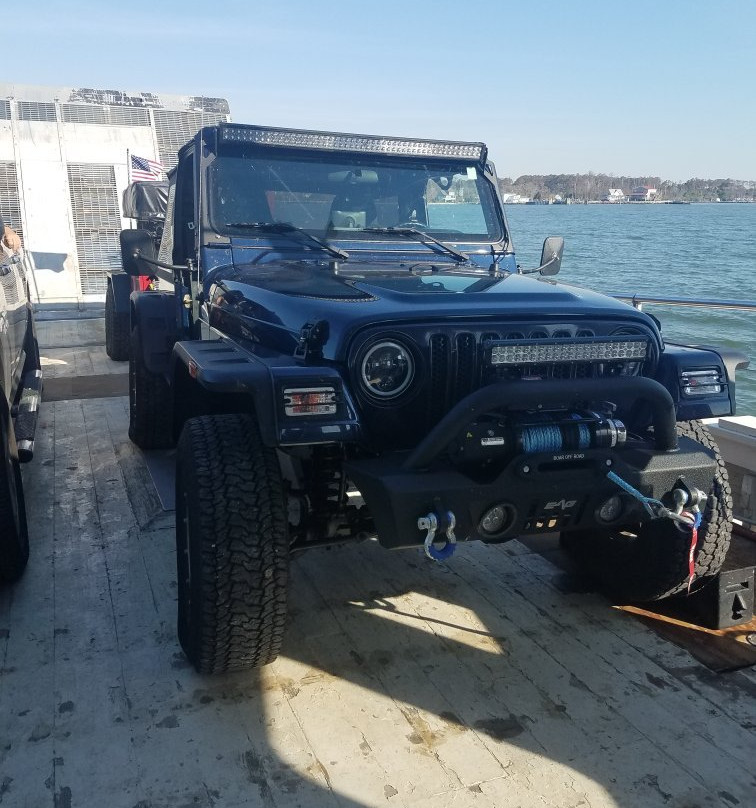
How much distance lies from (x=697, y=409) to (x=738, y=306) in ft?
6.39

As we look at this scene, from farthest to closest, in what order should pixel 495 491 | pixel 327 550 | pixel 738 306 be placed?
1. pixel 738 306
2. pixel 327 550
3. pixel 495 491

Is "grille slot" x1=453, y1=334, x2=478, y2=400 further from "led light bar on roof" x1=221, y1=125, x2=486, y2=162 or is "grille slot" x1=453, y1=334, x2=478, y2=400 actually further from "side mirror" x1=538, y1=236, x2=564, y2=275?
"led light bar on roof" x1=221, y1=125, x2=486, y2=162

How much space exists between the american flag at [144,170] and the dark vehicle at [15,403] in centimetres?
593

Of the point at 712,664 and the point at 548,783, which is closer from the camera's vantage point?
the point at 548,783

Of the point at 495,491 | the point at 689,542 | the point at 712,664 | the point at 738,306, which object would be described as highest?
the point at 738,306

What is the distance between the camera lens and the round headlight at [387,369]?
8.80 feet

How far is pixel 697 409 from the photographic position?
9.84 ft

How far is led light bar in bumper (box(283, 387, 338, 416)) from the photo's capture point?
251 centimetres

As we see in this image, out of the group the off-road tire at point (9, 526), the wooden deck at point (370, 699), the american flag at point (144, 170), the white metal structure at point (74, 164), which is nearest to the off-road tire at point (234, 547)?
the wooden deck at point (370, 699)

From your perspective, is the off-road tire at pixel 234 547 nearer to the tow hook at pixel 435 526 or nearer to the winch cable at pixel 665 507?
the tow hook at pixel 435 526

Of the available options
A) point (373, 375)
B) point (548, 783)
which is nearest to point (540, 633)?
point (548, 783)

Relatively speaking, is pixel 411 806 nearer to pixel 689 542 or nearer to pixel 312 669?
pixel 312 669

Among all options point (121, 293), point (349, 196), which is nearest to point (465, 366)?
point (349, 196)

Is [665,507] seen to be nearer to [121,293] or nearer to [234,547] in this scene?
[234,547]
